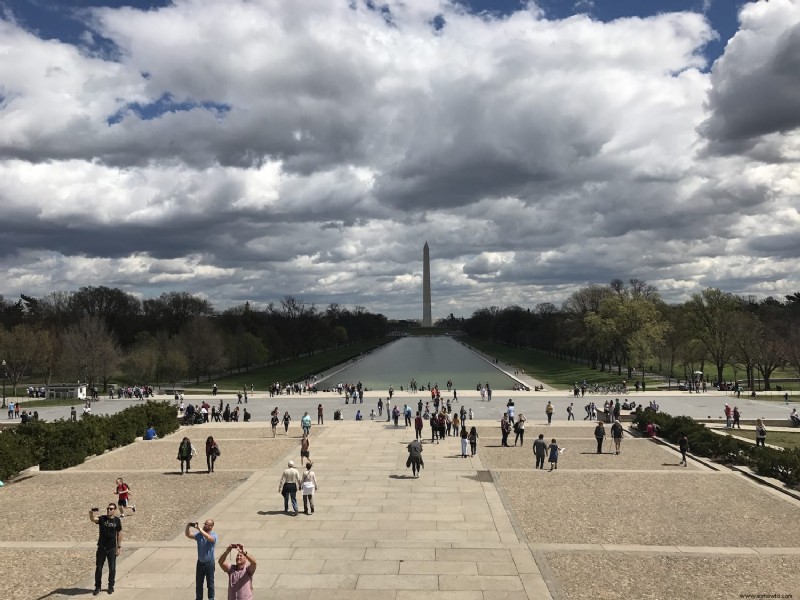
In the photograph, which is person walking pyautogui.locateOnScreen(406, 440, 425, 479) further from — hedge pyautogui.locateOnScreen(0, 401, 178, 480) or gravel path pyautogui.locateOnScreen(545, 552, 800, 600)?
hedge pyautogui.locateOnScreen(0, 401, 178, 480)

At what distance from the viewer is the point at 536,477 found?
21.6m

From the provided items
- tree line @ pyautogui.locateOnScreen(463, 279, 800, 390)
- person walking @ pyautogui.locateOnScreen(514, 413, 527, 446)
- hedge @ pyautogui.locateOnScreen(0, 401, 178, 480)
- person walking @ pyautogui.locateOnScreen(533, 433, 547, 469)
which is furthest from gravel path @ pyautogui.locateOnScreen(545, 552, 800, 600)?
tree line @ pyautogui.locateOnScreen(463, 279, 800, 390)

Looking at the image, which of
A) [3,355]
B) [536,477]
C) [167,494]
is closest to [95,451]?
[167,494]

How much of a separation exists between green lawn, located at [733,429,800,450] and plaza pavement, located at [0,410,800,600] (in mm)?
8971

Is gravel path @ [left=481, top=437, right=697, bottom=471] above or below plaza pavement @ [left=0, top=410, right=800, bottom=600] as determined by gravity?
above

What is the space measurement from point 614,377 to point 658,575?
66.2 metres

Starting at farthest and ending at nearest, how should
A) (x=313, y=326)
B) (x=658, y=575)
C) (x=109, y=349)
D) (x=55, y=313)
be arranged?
1. (x=313, y=326)
2. (x=55, y=313)
3. (x=109, y=349)
4. (x=658, y=575)

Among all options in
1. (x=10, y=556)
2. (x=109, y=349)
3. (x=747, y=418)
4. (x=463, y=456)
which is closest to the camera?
(x=10, y=556)

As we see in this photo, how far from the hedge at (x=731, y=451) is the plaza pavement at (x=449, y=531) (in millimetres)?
1184

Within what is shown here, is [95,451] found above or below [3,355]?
below

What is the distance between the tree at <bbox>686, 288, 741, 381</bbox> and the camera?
6694 centimetres

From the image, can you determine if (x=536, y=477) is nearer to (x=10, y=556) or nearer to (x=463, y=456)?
(x=463, y=456)

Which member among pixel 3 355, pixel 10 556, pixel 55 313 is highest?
pixel 55 313

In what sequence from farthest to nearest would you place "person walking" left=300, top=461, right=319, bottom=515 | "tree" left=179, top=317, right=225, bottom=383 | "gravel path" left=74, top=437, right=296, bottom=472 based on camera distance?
"tree" left=179, top=317, right=225, bottom=383
"gravel path" left=74, top=437, right=296, bottom=472
"person walking" left=300, top=461, right=319, bottom=515
